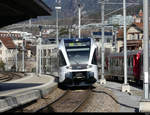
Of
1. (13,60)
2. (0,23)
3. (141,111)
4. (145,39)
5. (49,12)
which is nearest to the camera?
(141,111)

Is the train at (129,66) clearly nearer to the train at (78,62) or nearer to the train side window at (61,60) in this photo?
the train at (78,62)

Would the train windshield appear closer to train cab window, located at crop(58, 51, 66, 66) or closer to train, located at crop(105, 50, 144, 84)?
train cab window, located at crop(58, 51, 66, 66)

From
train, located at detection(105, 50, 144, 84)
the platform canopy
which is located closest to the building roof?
train, located at detection(105, 50, 144, 84)

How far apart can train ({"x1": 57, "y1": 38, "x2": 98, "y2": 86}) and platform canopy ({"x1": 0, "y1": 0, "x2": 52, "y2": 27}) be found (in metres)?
4.74

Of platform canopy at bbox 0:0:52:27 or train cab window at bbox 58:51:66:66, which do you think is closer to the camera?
platform canopy at bbox 0:0:52:27

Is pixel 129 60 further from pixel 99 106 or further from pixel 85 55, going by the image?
pixel 99 106

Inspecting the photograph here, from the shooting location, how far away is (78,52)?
2478 centimetres

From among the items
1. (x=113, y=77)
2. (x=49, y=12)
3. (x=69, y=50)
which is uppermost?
(x=49, y=12)

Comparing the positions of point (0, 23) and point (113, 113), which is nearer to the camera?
point (113, 113)

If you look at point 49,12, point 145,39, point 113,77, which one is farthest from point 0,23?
point 113,77

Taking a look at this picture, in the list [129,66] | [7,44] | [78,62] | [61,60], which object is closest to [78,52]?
[78,62]

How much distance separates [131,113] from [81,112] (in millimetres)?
1756

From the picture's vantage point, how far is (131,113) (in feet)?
46.2

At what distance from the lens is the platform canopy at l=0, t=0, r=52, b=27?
1575cm
